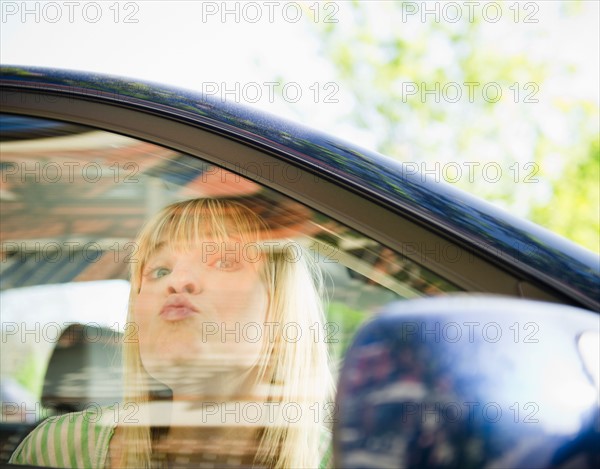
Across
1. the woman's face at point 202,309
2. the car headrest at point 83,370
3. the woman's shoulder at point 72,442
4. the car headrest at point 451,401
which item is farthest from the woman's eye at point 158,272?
the car headrest at point 451,401

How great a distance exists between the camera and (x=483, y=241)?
3.78ft

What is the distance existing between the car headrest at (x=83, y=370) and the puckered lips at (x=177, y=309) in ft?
0.31

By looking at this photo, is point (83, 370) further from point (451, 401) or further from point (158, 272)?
point (451, 401)

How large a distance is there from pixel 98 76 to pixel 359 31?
19316 millimetres

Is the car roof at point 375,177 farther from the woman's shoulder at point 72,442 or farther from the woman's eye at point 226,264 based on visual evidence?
the woman's shoulder at point 72,442

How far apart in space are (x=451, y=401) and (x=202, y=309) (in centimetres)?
57

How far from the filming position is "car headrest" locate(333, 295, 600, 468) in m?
0.82

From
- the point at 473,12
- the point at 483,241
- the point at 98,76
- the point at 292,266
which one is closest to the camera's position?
the point at 483,241

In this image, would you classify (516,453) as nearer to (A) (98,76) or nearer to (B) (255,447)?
(B) (255,447)

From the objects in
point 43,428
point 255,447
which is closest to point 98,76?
point 43,428

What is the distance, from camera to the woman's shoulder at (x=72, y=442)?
127cm

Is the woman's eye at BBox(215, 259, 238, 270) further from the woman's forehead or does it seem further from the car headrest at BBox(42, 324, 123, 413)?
the car headrest at BBox(42, 324, 123, 413)

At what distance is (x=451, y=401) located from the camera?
32.3 inches

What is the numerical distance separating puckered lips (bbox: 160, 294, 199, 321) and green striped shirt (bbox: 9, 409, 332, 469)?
7.6 inches
